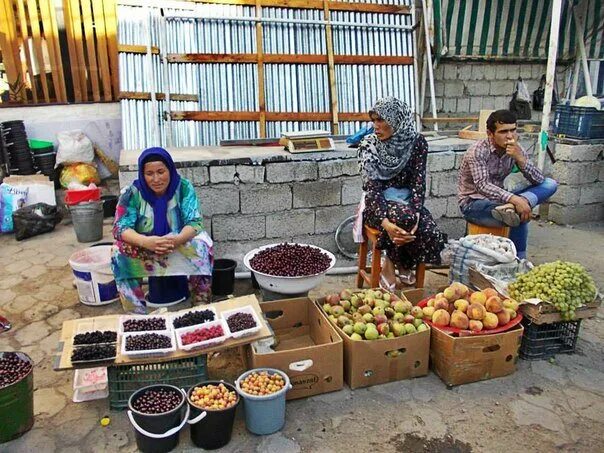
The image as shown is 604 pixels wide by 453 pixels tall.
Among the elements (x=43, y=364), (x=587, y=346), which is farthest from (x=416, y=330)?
(x=43, y=364)

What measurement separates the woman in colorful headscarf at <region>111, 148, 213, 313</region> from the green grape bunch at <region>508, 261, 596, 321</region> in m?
2.41

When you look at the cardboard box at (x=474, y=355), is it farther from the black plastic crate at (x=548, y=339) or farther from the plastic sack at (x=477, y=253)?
the plastic sack at (x=477, y=253)

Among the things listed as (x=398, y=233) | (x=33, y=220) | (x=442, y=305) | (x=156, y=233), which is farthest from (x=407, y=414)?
(x=33, y=220)

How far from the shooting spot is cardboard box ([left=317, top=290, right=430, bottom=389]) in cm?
334

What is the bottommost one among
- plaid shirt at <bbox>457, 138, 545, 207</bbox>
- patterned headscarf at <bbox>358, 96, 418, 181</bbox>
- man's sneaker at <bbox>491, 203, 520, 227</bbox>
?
man's sneaker at <bbox>491, 203, 520, 227</bbox>

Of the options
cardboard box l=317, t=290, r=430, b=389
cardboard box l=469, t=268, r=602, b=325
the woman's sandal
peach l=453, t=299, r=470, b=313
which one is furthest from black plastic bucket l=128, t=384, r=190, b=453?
cardboard box l=469, t=268, r=602, b=325

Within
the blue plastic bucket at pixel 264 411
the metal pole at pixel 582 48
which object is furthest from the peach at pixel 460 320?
the metal pole at pixel 582 48

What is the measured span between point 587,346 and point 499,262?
0.90 m

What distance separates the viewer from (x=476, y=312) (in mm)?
3486

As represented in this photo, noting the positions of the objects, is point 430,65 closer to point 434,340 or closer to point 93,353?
point 434,340

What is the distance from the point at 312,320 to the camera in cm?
388

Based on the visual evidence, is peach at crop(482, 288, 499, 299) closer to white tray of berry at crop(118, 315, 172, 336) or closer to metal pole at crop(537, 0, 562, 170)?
white tray of berry at crop(118, 315, 172, 336)

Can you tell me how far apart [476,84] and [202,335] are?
701 cm

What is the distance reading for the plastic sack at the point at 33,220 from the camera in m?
6.22
